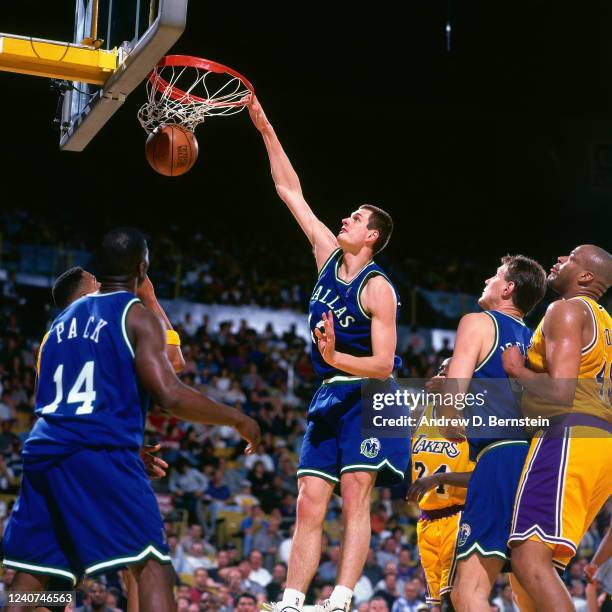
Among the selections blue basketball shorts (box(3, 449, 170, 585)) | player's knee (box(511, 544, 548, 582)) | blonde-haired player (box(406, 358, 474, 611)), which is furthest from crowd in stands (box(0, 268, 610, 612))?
blue basketball shorts (box(3, 449, 170, 585))

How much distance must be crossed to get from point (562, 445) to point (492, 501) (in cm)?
54

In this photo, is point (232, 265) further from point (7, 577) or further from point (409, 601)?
point (7, 577)

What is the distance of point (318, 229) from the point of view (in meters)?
5.86

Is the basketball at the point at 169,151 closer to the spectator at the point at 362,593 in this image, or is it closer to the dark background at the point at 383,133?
the spectator at the point at 362,593

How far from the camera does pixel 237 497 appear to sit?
42.9 feet

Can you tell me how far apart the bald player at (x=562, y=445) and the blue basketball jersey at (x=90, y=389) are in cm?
196

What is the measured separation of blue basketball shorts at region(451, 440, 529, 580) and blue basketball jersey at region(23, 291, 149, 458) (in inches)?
79.2

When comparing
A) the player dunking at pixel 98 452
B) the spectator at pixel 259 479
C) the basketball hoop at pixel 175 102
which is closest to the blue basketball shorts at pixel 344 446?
the player dunking at pixel 98 452

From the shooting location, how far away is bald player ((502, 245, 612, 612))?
14.3 feet

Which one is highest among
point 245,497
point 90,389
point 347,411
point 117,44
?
point 117,44

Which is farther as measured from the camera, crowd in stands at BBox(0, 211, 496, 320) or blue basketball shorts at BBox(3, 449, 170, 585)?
crowd in stands at BBox(0, 211, 496, 320)

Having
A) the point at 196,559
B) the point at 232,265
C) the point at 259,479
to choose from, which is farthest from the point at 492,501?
the point at 232,265

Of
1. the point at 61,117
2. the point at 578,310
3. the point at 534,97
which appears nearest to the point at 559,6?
the point at 534,97

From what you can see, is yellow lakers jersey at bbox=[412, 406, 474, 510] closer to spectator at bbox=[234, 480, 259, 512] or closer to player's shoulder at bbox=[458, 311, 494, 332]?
player's shoulder at bbox=[458, 311, 494, 332]
